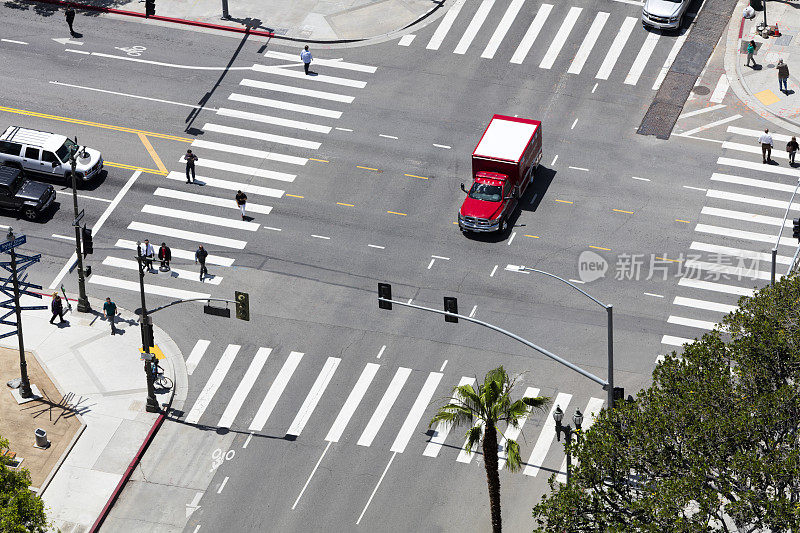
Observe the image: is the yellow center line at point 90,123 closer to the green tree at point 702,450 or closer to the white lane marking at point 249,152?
the white lane marking at point 249,152

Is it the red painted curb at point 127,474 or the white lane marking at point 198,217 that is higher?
the white lane marking at point 198,217

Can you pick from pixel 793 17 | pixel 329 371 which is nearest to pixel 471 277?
pixel 329 371

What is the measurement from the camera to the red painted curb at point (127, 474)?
5047cm

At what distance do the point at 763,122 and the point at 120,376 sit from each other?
3191cm

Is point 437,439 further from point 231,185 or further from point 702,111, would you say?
point 702,111

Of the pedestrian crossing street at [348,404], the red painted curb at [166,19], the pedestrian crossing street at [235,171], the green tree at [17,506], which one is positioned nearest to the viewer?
the green tree at [17,506]

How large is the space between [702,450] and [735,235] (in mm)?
23065

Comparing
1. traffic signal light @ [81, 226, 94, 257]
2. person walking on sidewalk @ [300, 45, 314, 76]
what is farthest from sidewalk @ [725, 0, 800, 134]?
traffic signal light @ [81, 226, 94, 257]

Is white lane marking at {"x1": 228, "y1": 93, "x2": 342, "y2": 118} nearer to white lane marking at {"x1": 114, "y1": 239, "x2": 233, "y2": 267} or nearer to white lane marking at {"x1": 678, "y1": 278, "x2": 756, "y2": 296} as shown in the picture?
white lane marking at {"x1": 114, "y1": 239, "x2": 233, "y2": 267}

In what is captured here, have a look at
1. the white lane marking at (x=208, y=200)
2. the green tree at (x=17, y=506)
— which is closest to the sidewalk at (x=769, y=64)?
the white lane marking at (x=208, y=200)

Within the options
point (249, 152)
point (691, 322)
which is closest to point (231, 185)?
point (249, 152)

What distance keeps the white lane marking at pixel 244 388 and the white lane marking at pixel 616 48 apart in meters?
24.1

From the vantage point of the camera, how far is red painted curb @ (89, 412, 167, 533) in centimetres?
5047

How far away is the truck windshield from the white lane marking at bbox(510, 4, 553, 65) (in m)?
11.9
